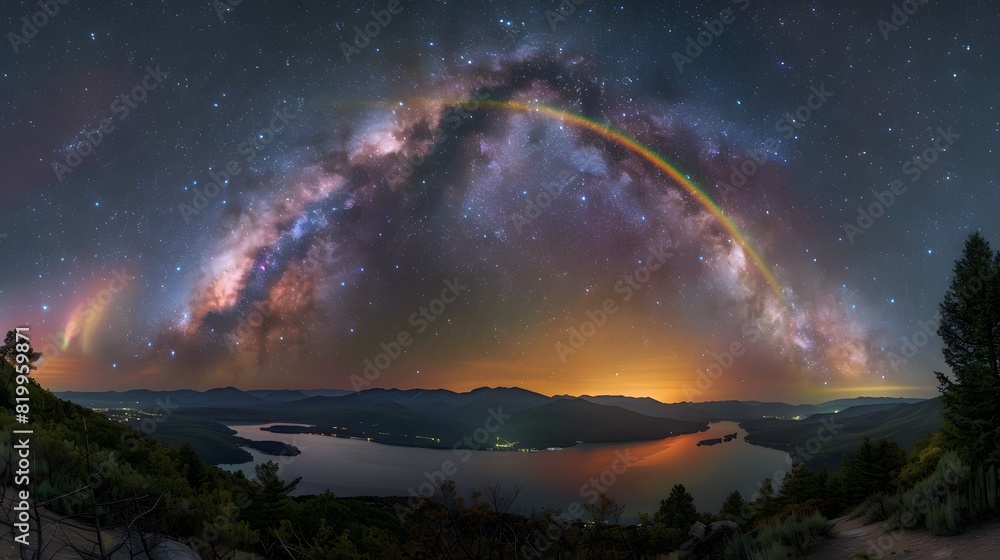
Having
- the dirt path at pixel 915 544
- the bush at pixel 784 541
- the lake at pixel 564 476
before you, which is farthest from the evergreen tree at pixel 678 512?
the lake at pixel 564 476

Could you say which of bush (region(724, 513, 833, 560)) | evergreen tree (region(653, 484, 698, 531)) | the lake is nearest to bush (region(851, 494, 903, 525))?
bush (region(724, 513, 833, 560))

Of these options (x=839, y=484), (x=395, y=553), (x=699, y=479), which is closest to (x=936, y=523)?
(x=395, y=553)

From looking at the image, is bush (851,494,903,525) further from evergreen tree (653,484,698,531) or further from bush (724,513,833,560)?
evergreen tree (653,484,698,531)

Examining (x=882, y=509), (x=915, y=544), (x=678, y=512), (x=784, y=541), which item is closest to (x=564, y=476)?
(x=678, y=512)

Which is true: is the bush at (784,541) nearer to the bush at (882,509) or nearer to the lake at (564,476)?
the bush at (882,509)

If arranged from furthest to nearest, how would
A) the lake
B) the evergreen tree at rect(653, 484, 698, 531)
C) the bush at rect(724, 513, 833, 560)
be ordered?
1. the lake
2. the evergreen tree at rect(653, 484, 698, 531)
3. the bush at rect(724, 513, 833, 560)

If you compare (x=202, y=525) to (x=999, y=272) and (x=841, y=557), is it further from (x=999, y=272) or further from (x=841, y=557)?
(x=999, y=272)
